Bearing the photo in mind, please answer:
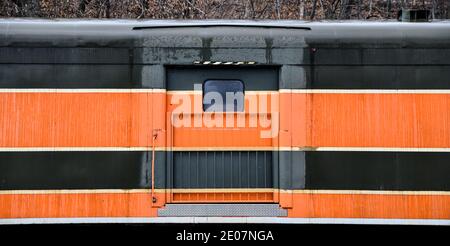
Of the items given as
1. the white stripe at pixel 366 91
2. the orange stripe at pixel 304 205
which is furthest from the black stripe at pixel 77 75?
the white stripe at pixel 366 91

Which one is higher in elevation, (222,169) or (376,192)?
(222,169)

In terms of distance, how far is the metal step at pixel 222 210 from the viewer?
586 cm

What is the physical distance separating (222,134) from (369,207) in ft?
5.81

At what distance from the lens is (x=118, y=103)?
5.95 m

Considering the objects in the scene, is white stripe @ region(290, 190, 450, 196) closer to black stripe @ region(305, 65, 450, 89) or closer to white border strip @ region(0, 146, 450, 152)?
white border strip @ region(0, 146, 450, 152)

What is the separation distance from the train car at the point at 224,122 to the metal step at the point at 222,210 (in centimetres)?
1

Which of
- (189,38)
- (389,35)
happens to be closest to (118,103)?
(189,38)

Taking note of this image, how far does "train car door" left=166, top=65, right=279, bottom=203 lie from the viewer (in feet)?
19.6

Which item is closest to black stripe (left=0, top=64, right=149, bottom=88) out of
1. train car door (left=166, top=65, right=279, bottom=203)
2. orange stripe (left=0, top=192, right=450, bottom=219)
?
train car door (left=166, top=65, right=279, bottom=203)

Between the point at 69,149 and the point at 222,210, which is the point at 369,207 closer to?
the point at 222,210

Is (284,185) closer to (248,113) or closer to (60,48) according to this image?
(248,113)

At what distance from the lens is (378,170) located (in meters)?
5.92

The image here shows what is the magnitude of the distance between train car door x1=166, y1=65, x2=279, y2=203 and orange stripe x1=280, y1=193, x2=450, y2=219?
0.35 meters

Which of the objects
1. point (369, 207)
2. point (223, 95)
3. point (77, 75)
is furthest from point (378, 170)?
point (77, 75)
